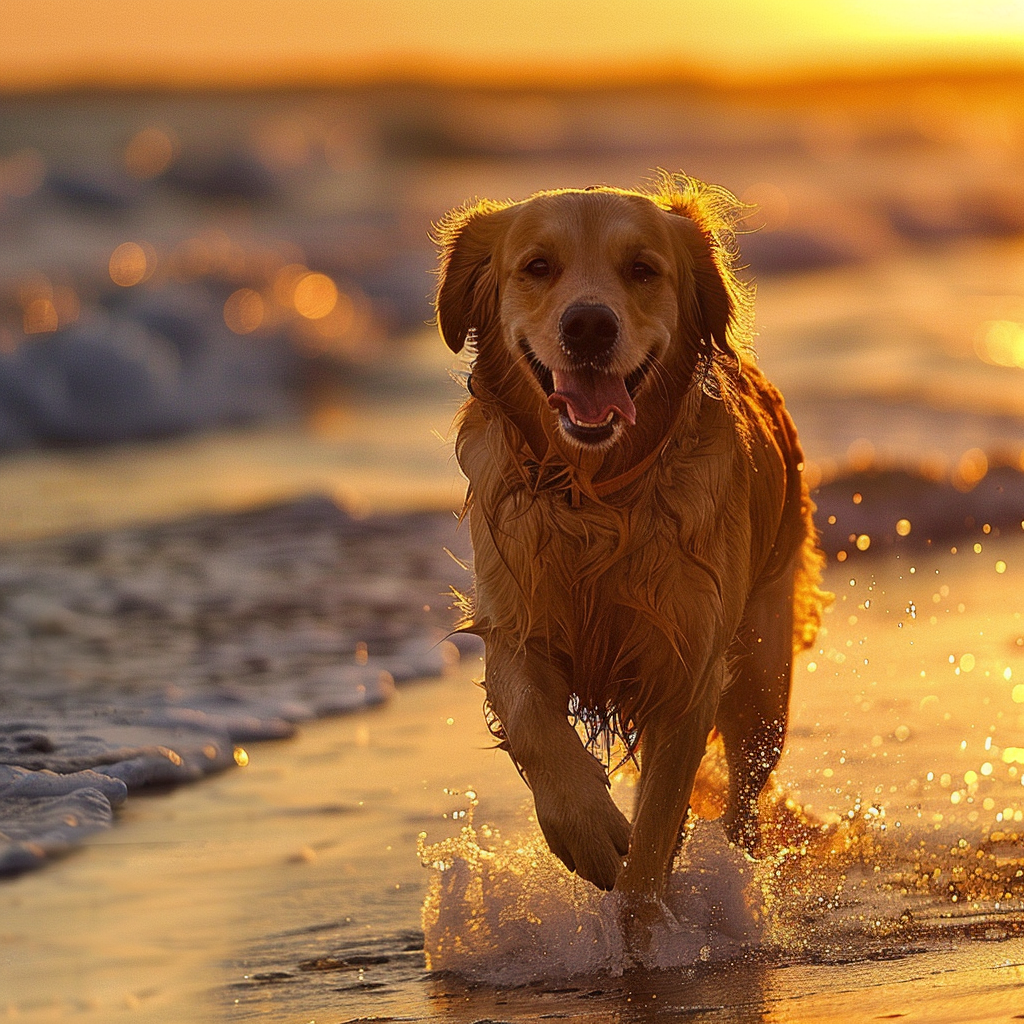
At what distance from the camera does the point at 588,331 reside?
11.5 feet

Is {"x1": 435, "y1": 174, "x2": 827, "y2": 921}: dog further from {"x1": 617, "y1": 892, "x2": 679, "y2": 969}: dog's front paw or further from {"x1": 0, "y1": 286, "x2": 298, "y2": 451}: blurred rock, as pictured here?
{"x1": 0, "y1": 286, "x2": 298, "y2": 451}: blurred rock

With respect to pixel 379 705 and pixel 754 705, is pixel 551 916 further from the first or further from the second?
pixel 379 705

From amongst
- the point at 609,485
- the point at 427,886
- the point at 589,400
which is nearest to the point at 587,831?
the point at 427,886

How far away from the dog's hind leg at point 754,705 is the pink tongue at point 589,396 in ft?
2.92

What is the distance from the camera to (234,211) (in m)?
24.2

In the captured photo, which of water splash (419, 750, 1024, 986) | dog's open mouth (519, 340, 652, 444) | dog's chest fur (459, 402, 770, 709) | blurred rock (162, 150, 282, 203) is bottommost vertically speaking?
water splash (419, 750, 1024, 986)

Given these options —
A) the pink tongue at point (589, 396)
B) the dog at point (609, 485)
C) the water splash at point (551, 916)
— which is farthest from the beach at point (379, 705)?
the pink tongue at point (589, 396)

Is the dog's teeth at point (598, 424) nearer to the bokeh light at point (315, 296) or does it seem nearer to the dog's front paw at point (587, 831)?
the dog's front paw at point (587, 831)

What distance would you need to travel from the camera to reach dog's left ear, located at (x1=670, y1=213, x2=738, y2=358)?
387 cm

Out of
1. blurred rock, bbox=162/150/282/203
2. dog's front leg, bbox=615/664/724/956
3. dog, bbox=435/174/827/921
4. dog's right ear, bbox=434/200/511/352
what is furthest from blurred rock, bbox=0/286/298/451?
blurred rock, bbox=162/150/282/203

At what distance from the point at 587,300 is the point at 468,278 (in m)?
0.49

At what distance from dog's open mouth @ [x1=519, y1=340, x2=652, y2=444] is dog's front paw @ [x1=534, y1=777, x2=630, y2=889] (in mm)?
736

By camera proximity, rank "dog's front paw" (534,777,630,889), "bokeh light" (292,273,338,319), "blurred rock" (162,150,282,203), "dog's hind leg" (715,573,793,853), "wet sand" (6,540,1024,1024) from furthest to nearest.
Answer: "blurred rock" (162,150,282,203), "bokeh light" (292,273,338,319), "dog's hind leg" (715,573,793,853), "dog's front paw" (534,777,630,889), "wet sand" (6,540,1024,1024)

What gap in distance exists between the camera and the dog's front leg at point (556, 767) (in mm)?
3371
